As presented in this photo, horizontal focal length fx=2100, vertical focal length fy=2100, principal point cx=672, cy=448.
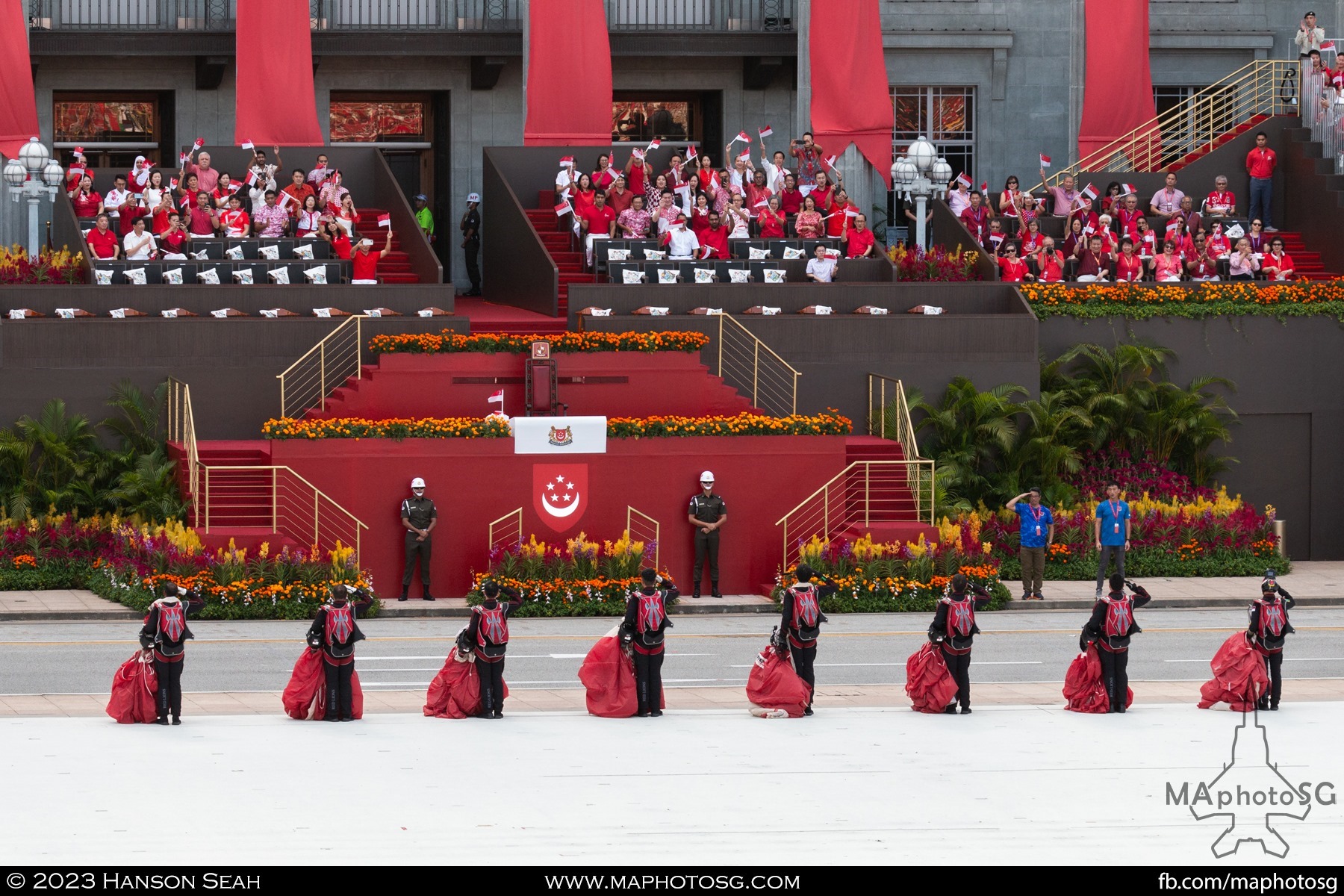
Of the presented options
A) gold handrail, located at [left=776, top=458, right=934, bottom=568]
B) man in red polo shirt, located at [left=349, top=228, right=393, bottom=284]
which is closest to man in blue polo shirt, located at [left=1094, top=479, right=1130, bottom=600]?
gold handrail, located at [left=776, top=458, right=934, bottom=568]

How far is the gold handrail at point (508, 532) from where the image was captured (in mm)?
28266

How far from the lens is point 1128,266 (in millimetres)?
35656

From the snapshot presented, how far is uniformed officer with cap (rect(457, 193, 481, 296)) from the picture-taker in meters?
41.0

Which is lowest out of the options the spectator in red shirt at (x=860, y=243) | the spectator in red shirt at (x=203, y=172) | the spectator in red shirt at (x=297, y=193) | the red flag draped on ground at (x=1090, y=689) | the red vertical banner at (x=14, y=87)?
the red flag draped on ground at (x=1090, y=689)

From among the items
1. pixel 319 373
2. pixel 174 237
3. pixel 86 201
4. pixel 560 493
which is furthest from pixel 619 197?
pixel 560 493

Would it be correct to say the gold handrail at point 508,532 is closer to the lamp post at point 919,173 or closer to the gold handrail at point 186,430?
the gold handrail at point 186,430

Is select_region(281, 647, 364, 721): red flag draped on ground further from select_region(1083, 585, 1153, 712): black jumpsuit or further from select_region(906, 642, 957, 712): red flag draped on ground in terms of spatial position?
select_region(1083, 585, 1153, 712): black jumpsuit

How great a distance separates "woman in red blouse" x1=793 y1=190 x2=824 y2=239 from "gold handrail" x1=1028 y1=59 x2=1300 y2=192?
5566 millimetres

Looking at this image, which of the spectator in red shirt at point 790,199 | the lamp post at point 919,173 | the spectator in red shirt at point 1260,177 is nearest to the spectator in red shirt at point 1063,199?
the lamp post at point 919,173

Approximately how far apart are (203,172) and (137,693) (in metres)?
18.6

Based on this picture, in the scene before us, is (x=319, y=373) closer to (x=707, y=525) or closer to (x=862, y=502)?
(x=707, y=525)

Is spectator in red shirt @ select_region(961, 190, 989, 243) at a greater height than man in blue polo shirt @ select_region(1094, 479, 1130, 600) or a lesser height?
greater

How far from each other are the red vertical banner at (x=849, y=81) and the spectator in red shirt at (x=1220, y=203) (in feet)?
19.5

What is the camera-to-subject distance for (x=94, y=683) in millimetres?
20922
